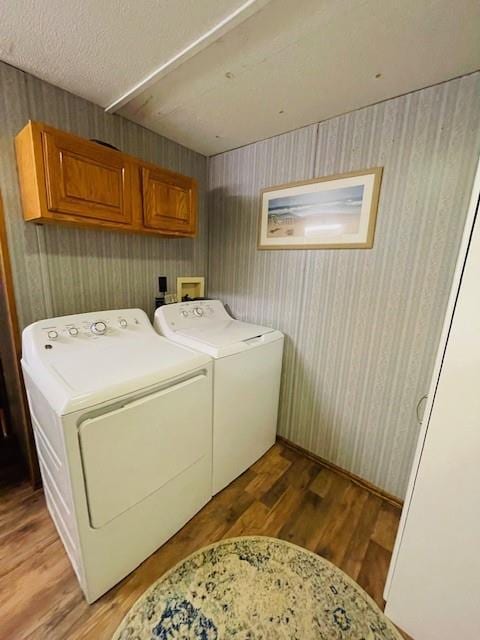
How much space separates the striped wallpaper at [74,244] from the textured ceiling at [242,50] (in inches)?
4.3

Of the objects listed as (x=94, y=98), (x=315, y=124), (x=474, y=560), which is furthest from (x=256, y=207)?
(x=474, y=560)

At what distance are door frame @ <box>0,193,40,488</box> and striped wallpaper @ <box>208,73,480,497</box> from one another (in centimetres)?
148

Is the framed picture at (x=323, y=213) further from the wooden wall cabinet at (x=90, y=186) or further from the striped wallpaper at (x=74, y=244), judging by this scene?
the striped wallpaper at (x=74, y=244)

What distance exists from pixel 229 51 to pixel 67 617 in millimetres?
2494

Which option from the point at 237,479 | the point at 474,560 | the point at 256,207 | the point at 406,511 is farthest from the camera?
the point at 256,207

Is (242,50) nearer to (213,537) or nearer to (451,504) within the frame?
(451,504)

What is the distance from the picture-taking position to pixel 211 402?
146 centimetres

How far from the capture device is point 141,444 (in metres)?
1.13

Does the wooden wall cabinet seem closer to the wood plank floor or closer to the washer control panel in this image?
the washer control panel

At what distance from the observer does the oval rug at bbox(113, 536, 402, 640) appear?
1.03 m

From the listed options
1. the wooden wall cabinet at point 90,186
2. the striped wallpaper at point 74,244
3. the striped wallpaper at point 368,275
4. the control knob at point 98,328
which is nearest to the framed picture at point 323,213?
the striped wallpaper at point 368,275

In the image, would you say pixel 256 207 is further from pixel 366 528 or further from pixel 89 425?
pixel 366 528

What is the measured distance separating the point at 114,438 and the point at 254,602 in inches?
36.6

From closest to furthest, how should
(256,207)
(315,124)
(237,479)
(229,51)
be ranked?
(229,51) < (315,124) < (237,479) < (256,207)
